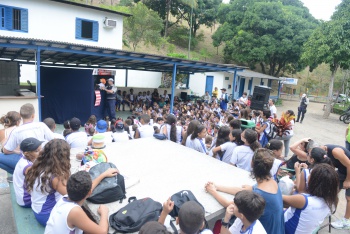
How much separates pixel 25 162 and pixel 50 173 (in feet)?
1.87

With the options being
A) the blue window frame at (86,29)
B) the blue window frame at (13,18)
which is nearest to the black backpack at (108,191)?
the blue window frame at (13,18)

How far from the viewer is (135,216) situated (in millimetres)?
2332

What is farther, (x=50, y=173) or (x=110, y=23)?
(x=110, y=23)

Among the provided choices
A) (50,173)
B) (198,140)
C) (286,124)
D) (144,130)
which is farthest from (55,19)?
(50,173)

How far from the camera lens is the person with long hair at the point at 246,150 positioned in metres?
3.99

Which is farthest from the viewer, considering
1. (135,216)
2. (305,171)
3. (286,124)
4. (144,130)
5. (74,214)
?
(286,124)

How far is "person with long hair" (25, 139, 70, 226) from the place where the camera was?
2551 millimetres

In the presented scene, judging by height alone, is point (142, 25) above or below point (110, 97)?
above

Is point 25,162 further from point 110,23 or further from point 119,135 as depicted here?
point 110,23

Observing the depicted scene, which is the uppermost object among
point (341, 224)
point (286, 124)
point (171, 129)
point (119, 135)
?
point (286, 124)

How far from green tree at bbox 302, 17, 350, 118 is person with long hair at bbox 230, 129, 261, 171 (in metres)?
14.9

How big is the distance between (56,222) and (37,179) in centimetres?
67

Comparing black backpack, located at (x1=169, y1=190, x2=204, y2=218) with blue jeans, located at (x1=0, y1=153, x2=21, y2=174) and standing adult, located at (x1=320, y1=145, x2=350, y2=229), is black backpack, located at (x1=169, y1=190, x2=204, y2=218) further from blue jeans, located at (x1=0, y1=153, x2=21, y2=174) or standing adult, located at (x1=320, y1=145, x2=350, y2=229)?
blue jeans, located at (x1=0, y1=153, x2=21, y2=174)

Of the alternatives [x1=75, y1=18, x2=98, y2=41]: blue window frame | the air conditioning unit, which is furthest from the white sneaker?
the air conditioning unit
